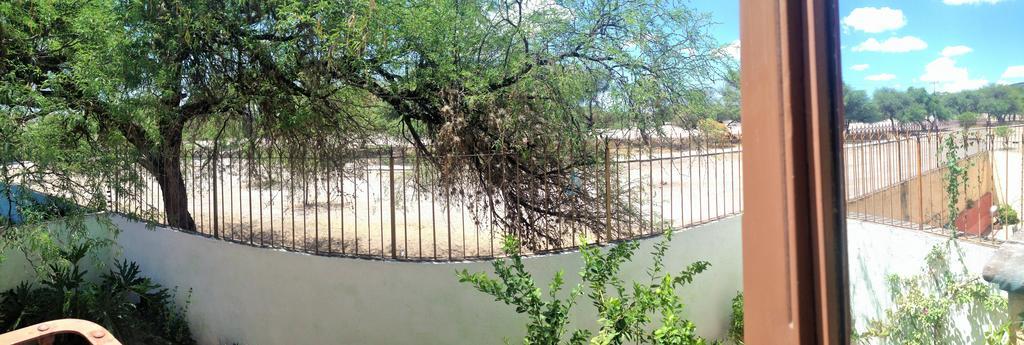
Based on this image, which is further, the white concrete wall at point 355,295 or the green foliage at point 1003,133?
the white concrete wall at point 355,295

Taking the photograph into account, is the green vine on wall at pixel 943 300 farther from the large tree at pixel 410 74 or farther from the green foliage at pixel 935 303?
the large tree at pixel 410 74

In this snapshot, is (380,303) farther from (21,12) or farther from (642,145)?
(21,12)

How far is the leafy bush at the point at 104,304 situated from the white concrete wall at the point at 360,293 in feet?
0.62

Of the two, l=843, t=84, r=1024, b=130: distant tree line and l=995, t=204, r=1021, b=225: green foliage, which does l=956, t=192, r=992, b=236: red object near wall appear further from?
l=843, t=84, r=1024, b=130: distant tree line

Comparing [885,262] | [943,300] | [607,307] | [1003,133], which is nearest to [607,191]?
[607,307]

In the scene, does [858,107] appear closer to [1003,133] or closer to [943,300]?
[1003,133]

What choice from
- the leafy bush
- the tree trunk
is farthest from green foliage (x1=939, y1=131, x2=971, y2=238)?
the tree trunk

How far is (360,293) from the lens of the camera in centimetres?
468

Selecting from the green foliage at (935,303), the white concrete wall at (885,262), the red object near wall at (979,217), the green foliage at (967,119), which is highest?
the green foliage at (967,119)

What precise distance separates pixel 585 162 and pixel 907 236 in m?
4.11

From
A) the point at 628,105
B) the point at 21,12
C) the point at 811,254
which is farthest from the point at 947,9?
the point at 21,12

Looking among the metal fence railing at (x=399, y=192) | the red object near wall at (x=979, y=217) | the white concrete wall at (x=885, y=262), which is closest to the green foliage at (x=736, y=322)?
the metal fence railing at (x=399, y=192)

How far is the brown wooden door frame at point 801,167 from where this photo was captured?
2.03 ft

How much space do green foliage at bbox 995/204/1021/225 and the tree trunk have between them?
6.43 m
